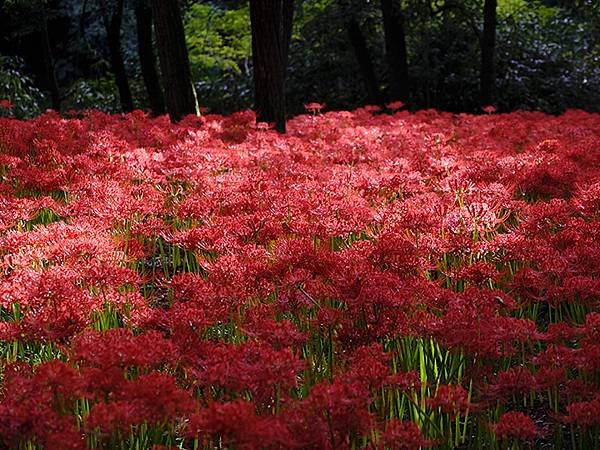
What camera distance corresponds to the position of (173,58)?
352 inches

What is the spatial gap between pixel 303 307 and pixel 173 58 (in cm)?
658

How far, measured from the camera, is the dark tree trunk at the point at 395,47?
41.7ft

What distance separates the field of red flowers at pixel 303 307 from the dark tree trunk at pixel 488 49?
6.63 m

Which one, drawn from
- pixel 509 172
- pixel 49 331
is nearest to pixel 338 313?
pixel 49 331

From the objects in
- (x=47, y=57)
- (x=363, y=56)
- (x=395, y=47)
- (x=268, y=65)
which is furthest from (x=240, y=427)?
(x=363, y=56)

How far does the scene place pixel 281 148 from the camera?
656 centimetres

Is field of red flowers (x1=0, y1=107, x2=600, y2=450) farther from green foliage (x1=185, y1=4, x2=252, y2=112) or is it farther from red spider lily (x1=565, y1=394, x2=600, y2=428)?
green foliage (x1=185, y1=4, x2=252, y2=112)

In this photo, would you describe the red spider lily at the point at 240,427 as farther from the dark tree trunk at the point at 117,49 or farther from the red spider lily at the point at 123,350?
the dark tree trunk at the point at 117,49

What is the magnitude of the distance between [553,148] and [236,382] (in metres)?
4.60

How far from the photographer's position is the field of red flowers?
204 centimetres

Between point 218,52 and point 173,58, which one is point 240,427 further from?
point 218,52

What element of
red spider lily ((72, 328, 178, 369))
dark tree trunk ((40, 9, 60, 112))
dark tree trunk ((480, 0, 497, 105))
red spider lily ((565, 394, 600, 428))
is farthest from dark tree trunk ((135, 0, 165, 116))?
red spider lily ((565, 394, 600, 428))

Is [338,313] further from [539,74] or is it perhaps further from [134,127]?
[539,74]

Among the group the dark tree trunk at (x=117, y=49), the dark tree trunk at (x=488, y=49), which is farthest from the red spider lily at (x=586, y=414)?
the dark tree trunk at (x=117, y=49)
